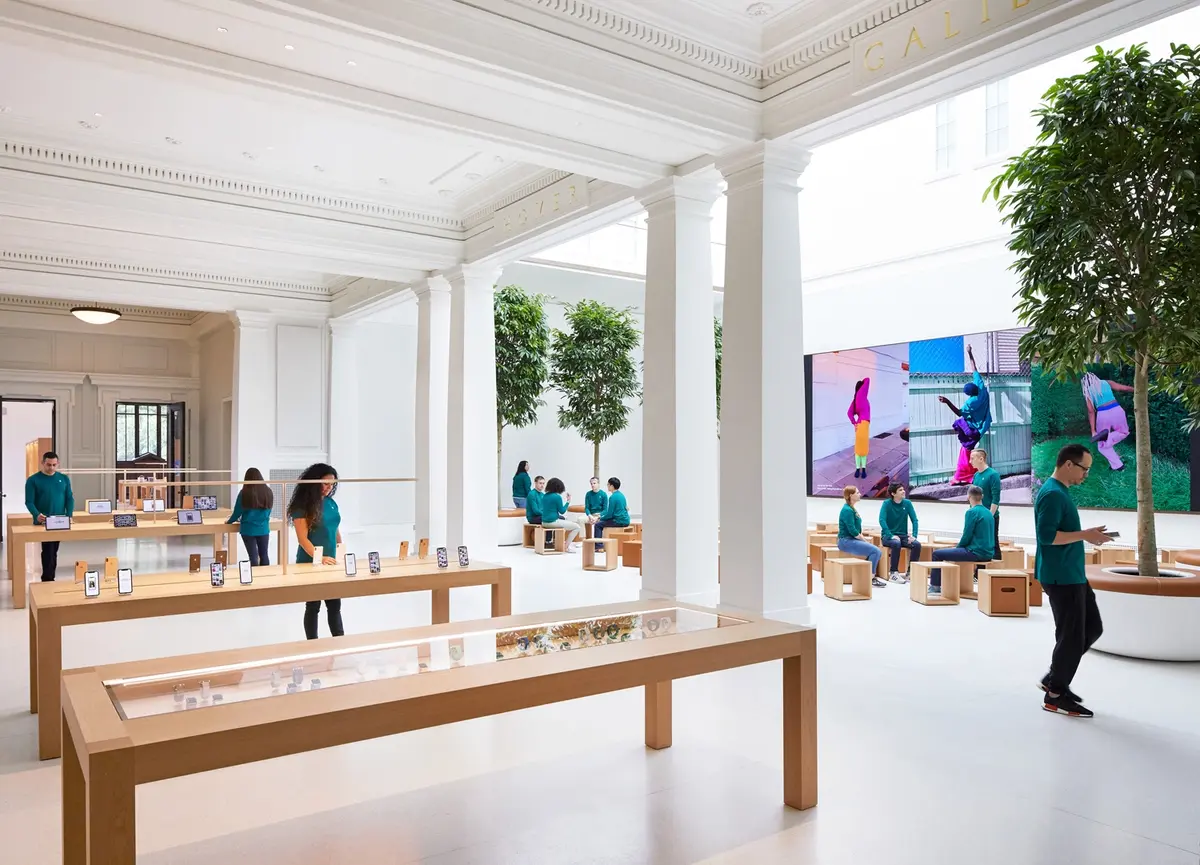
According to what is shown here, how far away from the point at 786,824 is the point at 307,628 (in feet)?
12.9

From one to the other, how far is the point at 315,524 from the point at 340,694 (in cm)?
367

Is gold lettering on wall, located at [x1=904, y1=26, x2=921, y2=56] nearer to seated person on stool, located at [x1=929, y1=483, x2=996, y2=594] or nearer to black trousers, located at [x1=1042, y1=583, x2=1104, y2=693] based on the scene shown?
black trousers, located at [x1=1042, y1=583, x2=1104, y2=693]

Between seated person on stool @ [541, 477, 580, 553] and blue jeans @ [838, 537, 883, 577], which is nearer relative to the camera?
blue jeans @ [838, 537, 883, 577]

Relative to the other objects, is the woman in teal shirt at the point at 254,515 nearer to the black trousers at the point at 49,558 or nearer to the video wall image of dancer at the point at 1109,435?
the black trousers at the point at 49,558

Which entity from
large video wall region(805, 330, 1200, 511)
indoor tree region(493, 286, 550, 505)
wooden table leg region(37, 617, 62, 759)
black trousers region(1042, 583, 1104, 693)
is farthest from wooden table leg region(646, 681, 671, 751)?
indoor tree region(493, 286, 550, 505)

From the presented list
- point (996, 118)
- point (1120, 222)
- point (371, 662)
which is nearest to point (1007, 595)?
point (1120, 222)

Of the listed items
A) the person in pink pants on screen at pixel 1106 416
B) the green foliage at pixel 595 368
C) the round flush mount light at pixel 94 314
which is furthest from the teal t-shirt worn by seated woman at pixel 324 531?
the round flush mount light at pixel 94 314

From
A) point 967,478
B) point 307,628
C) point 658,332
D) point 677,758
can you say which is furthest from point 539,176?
point 967,478

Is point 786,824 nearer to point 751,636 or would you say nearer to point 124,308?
point 751,636

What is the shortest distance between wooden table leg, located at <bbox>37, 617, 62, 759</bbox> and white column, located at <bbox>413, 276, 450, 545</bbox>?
6.55m

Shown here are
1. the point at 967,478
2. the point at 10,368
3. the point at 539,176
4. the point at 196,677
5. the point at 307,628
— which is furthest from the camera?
the point at 10,368

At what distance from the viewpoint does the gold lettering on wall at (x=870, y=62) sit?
5.45 m

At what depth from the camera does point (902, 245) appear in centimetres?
1316

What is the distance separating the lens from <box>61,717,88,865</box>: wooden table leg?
2630mm
